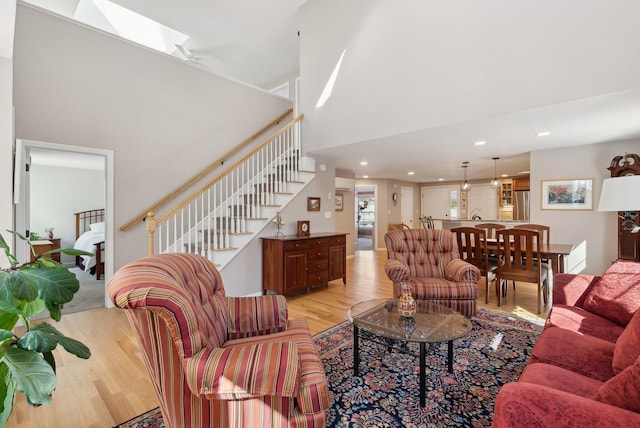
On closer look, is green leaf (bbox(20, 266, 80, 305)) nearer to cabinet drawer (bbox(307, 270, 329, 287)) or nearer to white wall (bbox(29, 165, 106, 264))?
cabinet drawer (bbox(307, 270, 329, 287))

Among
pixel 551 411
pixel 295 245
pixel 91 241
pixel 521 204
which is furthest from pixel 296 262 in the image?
pixel 521 204

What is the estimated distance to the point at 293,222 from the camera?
4840mm

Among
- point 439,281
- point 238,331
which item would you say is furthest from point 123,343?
point 439,281

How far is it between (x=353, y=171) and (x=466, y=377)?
234 inches

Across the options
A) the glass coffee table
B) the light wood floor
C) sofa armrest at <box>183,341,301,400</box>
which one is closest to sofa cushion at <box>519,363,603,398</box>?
the glass coffee table

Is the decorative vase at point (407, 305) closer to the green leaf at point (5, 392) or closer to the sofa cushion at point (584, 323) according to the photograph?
the sofa cushion at point (584, 323)

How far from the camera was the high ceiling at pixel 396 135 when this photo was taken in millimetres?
3109

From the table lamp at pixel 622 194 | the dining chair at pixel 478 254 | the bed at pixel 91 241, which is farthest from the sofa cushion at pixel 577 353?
the bed at pixel 91 241

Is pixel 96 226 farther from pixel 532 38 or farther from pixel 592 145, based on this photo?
pixel 592 145

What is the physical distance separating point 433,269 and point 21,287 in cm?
353

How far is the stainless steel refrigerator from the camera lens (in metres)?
8.02

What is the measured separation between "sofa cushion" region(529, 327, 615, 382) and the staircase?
10.9ft

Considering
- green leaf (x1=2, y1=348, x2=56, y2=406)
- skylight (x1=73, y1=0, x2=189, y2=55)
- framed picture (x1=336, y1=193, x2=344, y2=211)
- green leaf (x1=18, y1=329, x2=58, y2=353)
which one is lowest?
green leaf (x1=2, y1=348, x2=56, y2=406)

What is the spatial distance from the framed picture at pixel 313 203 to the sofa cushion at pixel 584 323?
11.5 ft
